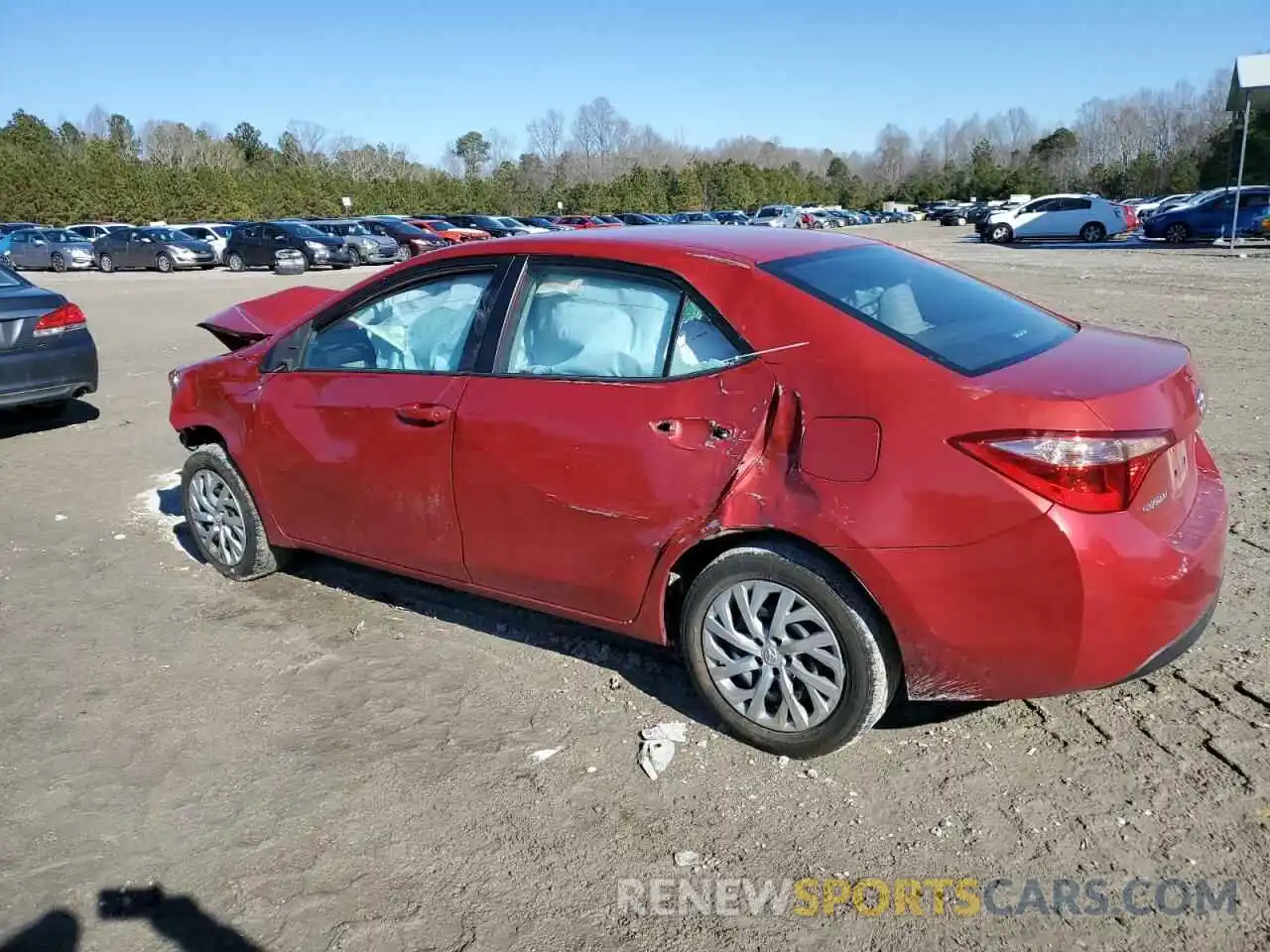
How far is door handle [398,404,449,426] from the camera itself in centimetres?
394

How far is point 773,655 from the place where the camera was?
129 inches

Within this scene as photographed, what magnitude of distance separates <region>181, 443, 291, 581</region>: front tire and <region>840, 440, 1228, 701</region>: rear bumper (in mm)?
3224

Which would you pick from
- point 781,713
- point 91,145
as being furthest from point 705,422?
point 91,145

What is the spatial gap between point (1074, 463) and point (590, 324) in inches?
68.9

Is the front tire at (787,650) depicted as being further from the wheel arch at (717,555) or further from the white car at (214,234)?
the white car at (214,234)

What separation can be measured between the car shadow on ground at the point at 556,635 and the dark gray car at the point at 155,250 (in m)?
29.2

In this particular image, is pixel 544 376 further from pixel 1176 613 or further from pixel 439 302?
pixel 1176 613

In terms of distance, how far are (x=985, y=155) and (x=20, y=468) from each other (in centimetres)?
9667

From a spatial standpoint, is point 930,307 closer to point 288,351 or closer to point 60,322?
point 288,351

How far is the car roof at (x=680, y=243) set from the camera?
362cm

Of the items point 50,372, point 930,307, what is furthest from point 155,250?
point 930,307

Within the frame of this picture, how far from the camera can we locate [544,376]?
3732 mm

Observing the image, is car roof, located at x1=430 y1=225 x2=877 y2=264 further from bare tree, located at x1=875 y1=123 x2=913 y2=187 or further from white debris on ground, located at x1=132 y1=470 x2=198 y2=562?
bare tree, located at x1=875 y1=123 x2=913 y2=187

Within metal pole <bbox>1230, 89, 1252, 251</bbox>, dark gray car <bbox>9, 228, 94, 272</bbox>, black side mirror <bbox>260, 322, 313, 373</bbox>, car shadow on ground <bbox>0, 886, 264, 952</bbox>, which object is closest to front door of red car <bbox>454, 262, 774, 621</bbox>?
black side mirror <bbox>260, 322, 313, 373</bbox>
